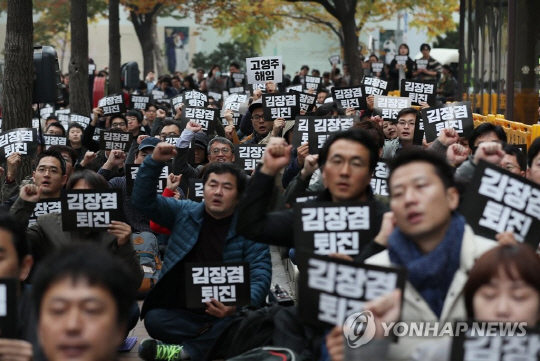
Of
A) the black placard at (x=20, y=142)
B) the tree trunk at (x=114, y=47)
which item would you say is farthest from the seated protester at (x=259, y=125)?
the tree trunk at (x=114, y=47)

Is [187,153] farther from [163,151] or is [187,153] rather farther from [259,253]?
[163,151]

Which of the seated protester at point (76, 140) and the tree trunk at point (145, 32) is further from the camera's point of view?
the tree trunk at point (145, 32)

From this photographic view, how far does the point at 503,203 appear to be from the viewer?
5098mm

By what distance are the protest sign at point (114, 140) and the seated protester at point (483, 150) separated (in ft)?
16.7

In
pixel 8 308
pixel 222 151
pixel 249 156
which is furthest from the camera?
pixel 222 151

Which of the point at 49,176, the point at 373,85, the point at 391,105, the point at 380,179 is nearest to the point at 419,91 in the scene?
the point at 391,105

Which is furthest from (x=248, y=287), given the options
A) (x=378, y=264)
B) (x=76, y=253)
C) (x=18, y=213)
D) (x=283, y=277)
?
(x=283, y=277)

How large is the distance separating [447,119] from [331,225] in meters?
4.89

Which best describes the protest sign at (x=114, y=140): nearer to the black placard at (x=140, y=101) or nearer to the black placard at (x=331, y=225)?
the black placard at (x=140, y=101)

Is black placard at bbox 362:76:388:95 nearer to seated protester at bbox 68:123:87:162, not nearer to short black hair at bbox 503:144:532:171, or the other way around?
seated protester at bbox 68:123:87:162

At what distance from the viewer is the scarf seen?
421cm

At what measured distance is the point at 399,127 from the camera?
1064 cm

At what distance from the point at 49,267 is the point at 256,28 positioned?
36.1 meters

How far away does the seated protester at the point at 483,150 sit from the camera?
548cm
